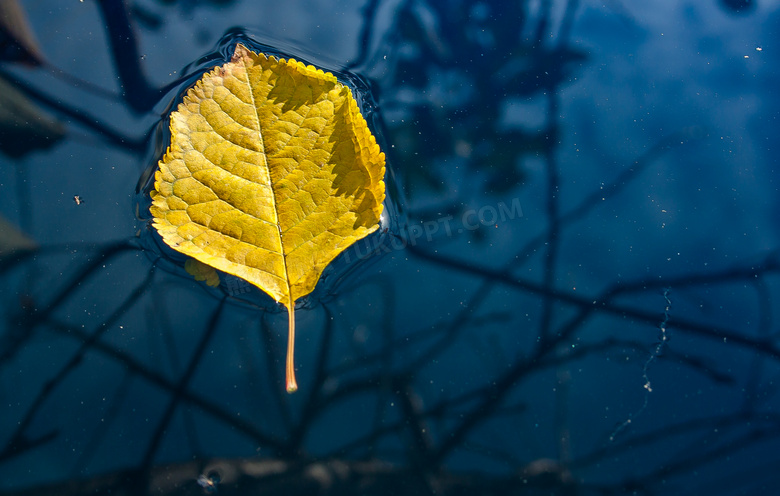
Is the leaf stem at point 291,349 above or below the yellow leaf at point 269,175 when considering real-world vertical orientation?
below

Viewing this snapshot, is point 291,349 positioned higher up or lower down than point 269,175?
lower down

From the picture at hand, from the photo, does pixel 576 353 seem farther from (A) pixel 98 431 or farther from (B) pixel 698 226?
(A) pixel 98 431

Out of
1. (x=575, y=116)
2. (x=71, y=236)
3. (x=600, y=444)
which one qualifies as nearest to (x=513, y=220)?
(x=575, y=116)

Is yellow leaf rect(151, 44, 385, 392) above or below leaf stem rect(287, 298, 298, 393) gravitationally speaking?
above
